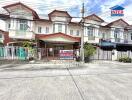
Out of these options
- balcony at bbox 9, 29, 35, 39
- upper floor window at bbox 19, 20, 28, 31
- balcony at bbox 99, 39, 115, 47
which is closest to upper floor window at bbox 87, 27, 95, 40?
balcony at bbox 99, 39, 115, 47

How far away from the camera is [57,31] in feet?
91.2

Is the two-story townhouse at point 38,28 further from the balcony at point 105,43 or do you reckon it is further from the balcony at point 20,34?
the balcony at point 105,43

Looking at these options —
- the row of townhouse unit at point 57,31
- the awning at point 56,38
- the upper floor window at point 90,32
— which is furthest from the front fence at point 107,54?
the awning at point 56,38

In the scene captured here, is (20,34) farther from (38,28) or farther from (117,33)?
(117,33)

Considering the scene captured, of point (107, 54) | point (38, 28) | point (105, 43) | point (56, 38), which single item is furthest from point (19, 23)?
A: point (105, 43)

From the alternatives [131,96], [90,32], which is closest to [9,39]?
[90,32]

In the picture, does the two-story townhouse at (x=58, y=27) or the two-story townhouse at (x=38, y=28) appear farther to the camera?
the two-story townhouse at (x=58, y=27)

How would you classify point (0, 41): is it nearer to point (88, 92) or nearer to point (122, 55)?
point (122, 55)

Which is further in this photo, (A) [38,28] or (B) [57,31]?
(B) [57,31]

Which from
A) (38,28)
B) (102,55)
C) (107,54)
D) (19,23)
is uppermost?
(19,23)

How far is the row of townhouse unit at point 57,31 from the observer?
80.7 ft

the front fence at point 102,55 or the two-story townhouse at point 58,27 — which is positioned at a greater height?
the two-story townhouse at point 58,27

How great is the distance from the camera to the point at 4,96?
21.1 feet

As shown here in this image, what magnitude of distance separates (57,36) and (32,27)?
14.2 feet
